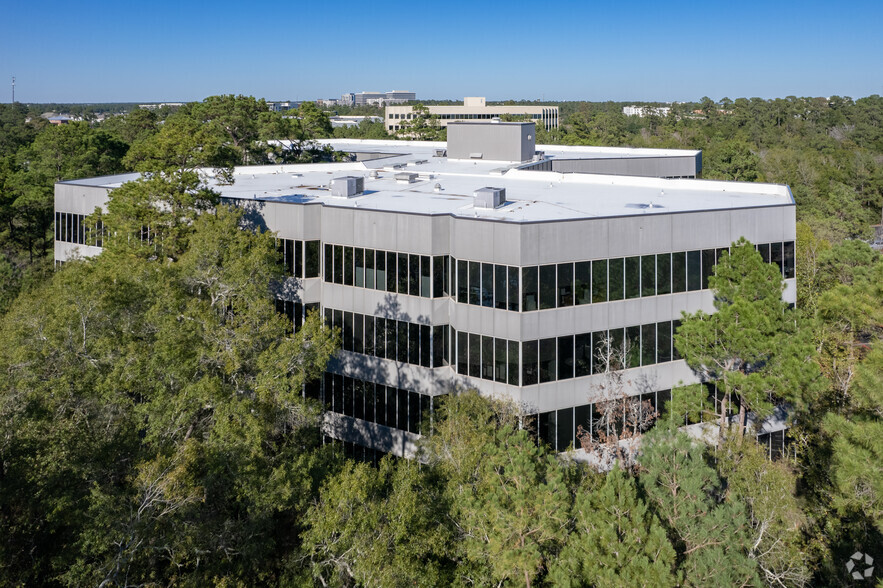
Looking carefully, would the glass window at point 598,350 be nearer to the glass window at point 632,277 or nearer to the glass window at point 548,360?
the glass window at point 548,360

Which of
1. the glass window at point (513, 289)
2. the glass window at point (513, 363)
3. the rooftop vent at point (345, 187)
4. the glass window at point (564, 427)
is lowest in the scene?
the glass window at point (564, 427)

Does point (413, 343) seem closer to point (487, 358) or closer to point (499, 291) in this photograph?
point (487, 358)

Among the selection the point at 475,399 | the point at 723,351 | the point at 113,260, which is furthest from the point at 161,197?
the point at 723,351

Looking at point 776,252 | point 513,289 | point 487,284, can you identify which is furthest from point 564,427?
point 776,252

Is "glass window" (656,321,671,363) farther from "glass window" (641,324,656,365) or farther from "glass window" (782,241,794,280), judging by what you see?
"glass window" (782,241,794,280)

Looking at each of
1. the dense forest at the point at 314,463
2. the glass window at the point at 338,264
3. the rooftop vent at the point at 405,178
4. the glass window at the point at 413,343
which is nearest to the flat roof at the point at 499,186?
the rooftop vent at the point at 405,178

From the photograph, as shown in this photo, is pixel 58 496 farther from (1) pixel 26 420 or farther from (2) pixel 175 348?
(2) pixel 175 348

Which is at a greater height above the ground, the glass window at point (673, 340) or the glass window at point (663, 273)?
the glass window at point (663, 273)
